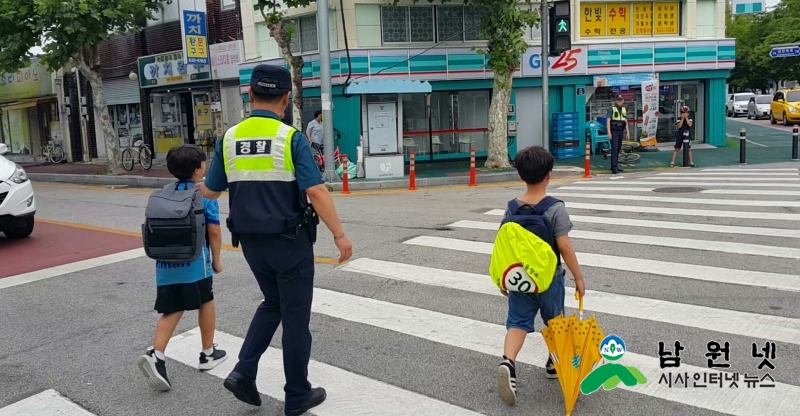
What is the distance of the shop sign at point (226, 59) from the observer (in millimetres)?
23672

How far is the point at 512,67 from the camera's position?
60.5 feet

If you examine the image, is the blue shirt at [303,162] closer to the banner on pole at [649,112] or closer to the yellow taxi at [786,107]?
the banner on pole at [649,112]

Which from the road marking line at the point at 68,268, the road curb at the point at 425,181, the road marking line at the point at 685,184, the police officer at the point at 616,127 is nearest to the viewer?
the road marking line at the point at 68,268

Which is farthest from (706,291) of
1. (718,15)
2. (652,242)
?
(718,15)

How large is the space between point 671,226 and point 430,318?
5.28 metres

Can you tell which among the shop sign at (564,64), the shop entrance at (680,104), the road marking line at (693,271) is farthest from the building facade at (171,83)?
the road marking line at (693,271)

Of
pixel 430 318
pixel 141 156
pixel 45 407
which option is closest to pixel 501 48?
pixel 430 318

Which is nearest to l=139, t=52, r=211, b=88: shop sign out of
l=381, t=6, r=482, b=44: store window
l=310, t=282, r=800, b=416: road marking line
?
l=381, t=6, r=482, b=44: store window

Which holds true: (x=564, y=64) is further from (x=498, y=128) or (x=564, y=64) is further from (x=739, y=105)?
→ (x=739, y=105)

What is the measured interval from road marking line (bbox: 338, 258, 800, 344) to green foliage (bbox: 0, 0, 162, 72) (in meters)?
16.9

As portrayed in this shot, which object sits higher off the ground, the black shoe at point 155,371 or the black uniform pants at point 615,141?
the black uniform pants at point 615,141

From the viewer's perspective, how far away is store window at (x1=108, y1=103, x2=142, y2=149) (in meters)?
29.4

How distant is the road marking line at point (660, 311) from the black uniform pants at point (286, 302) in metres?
2.96

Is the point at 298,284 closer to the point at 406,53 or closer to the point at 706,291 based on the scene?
the point at 706,291
